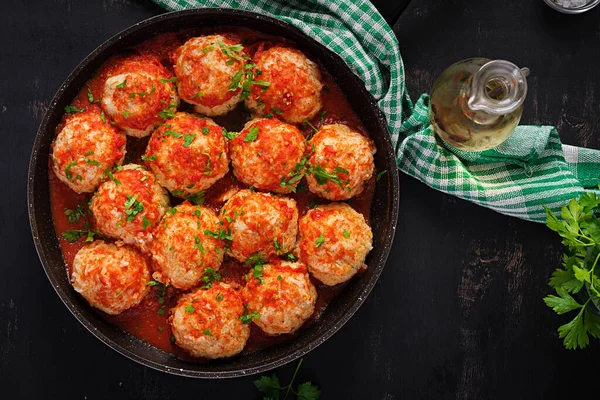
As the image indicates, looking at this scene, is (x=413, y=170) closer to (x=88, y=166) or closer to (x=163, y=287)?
(x=163, y=287)

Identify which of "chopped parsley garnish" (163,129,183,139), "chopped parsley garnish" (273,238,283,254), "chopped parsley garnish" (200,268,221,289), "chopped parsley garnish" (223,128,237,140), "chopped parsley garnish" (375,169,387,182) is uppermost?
"chopped parsley garnish" (163,129,183,139)

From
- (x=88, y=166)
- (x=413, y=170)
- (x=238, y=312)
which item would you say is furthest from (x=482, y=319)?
(x=88, y=166)

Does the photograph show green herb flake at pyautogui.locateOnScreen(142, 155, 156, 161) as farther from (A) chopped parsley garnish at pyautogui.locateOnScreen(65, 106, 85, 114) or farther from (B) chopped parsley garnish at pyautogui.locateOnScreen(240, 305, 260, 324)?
(B) chopped parsley garnish at pyautogui.locateOnScreen(240, 305, 260, 324)

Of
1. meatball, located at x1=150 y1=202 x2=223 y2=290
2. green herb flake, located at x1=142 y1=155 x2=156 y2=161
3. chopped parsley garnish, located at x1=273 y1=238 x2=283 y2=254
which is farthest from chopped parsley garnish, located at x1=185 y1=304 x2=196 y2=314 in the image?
green herb flake, located at x1=142 y1=155 x2=156 y2=161

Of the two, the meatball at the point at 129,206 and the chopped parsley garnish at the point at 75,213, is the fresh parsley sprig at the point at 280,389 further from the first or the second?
the chopped parsley garnish at the point at 75,213

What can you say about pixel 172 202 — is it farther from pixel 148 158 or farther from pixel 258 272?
pixel 258 272

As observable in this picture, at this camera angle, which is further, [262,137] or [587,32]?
[587,32]
